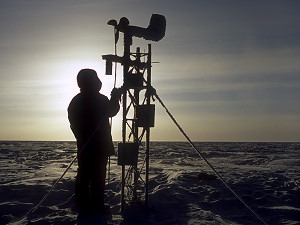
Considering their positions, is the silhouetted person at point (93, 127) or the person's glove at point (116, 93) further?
the person's glove at point (116, 93)

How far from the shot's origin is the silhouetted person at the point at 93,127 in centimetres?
648

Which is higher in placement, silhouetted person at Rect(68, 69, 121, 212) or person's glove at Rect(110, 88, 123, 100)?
person's glove at Rect(110, 88, 123, 100)

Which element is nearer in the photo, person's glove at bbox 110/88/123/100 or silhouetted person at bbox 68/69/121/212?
silhouetted person at bbox 68/69/121/212

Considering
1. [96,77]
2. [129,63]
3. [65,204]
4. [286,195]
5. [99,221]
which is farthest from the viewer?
[286,195]

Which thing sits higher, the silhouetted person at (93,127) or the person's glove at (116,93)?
the person's glove at (116,93)

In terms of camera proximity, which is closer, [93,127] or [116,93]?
[93,127]

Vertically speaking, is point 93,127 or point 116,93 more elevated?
point 116,93

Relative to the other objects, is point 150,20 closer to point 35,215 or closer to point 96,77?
point 96,77

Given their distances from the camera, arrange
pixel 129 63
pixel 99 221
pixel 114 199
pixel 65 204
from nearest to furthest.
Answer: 1. pixel 99 221
2. pixel 129 63
3. pixel 65 204
4. pixel 114 199

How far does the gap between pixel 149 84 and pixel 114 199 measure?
3505 mm

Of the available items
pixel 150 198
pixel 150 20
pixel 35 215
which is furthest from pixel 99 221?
pixel 150 20

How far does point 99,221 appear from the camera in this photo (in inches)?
235

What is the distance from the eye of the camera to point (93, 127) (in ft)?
21.4

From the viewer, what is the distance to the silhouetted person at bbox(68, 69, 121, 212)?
6.48 metres
